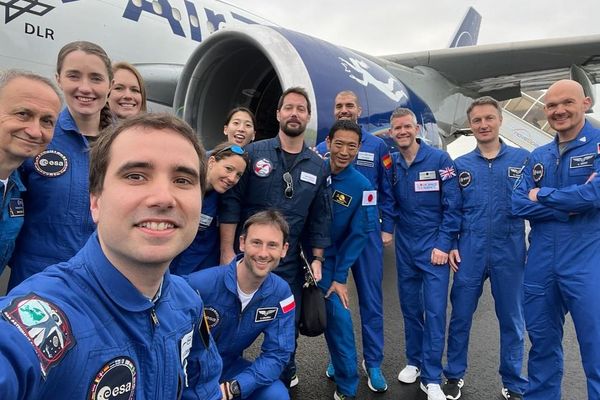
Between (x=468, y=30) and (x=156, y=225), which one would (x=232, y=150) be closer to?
(x=156, y=225)

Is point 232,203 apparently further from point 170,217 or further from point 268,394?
point 170,217

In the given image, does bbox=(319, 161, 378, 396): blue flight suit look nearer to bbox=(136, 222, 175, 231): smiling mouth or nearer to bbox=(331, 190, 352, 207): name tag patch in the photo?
bbox=(331, 190, 352, 207): name tag patch

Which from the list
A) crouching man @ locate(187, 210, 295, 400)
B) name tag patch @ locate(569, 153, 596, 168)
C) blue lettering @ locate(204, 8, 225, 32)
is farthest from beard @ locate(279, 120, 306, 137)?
blue lettering @ locate(204, 8, 225, 32)

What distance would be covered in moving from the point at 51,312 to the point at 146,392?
0.86 feet

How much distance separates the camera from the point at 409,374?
9.09 feet

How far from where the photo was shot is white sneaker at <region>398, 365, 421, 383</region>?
2754 mm

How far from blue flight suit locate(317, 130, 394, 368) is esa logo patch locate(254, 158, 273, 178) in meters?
0.80

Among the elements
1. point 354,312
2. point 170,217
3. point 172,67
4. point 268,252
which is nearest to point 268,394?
point 268,252

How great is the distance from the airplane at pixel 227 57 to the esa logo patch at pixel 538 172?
1.80 m

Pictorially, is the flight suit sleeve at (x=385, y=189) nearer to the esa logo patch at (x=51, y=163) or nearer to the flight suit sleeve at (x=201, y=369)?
the flight suit sleeve at (x=201, y=369)

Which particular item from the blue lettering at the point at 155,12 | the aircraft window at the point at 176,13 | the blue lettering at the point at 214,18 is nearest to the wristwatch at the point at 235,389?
the blue lettering at the point at 155,12

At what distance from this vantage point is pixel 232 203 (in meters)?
2.26

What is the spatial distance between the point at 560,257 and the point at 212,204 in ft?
5.96

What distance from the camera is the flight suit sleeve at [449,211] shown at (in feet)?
8.87
